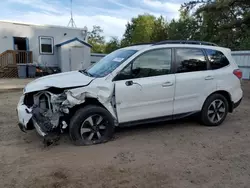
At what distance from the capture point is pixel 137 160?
3336 mm

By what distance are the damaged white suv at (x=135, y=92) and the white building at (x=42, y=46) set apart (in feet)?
40.1

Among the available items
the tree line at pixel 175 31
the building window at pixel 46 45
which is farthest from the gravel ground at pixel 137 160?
the building window at pixel 46 45

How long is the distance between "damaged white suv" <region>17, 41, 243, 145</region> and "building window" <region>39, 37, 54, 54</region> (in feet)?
43.8

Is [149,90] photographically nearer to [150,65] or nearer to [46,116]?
[150,65]

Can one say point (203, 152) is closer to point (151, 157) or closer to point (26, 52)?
point (151, 157)

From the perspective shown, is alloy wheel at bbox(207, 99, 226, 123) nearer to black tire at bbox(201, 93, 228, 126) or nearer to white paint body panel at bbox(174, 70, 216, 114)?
black tire at bbox(201, 93, 228, 126)

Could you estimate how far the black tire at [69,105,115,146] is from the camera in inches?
146

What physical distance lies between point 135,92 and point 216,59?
2.06 m

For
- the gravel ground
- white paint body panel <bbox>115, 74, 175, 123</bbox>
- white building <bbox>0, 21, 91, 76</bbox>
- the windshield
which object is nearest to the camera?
the gravel ground

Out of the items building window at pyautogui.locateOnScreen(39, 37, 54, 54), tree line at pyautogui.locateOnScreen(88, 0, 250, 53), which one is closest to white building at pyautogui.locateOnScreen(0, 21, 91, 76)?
building window at pyautogui.locateOnScreen(39, 37, 54, 54)

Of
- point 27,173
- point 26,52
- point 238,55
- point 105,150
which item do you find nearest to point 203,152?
point 105,150

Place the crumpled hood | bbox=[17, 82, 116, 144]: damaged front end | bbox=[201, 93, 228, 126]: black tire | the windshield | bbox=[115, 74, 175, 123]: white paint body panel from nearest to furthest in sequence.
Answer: bbox=[17, 82, 116, 144]: damaged front end → the crumpled hood → bbox=[115, 74, 175, 123]: white paint body panel → the windshield → bbox=[201, 93, 228, 126]: black tire

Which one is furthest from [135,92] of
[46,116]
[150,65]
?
[46,116]

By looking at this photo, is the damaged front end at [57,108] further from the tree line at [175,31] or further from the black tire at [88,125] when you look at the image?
the tree line at [175,31]
